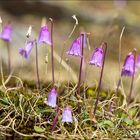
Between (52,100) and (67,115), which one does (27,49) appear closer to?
(52,100)

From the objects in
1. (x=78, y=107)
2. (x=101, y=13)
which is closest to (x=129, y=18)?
(x=101, y=13)

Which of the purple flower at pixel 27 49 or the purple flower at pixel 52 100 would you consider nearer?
the purple flower at pixel 52 100

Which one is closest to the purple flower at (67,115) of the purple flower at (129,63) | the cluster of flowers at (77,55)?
the cluster of flowers at (77,55)

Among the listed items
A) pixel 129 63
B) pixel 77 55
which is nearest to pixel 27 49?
pixel 77 55

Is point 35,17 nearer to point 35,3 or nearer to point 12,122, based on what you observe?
point 35,3

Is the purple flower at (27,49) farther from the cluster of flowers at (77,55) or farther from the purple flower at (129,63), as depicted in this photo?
the purple flower at (129,63)

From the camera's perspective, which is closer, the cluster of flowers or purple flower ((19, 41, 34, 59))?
the cluster of flowers

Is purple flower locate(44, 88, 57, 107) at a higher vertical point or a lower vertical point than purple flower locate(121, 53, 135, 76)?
lower

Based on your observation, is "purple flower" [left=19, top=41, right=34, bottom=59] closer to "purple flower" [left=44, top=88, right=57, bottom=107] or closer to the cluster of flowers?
the cluster of flowers

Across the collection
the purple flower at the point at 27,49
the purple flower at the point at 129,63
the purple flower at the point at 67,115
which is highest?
the purple flower at the point at 27,49

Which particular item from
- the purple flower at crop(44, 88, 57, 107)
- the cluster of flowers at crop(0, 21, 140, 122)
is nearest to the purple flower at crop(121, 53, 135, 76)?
the cluster of flowers at crop(0, 21, 140, 122)

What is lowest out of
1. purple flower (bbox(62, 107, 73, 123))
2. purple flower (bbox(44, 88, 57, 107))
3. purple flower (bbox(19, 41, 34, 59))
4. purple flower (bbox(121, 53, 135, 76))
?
purple flower (bbox(62, 107, 73, 123))
